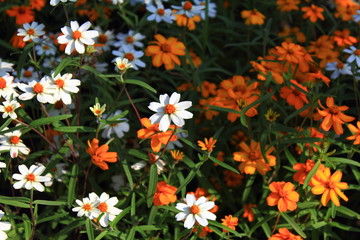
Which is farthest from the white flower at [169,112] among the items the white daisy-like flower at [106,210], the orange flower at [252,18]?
the orange flower at [252,18]

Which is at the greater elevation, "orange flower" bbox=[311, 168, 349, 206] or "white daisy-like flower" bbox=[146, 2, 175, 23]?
"white daisy-like flower" bbox=[146, 2, 175, 23]

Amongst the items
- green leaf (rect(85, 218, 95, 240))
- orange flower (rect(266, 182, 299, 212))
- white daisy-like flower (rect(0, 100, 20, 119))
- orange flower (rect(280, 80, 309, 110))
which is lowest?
orange flower (rect(266, 182, 299, 212))

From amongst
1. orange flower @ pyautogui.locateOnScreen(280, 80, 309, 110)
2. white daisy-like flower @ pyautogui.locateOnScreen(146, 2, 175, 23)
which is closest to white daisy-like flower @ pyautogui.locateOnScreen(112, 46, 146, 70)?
white daisy-like flower @ pyautogui.locateOnScreen(146, 2, 175, 23)

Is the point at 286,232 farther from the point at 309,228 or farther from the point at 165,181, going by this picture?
the point at 165,181

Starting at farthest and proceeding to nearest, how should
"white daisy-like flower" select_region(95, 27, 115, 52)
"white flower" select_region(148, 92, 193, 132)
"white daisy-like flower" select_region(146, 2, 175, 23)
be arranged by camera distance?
"white daisy-like flower" select_region(95, 27, 115, 52), "white daisy-like flower" select_region(146, 2, 175, 23), "white flower" select_region(148, 92, 193, 132)

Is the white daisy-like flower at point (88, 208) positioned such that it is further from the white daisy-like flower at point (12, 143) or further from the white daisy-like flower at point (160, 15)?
the white daisy-like flower at point (160, 15)

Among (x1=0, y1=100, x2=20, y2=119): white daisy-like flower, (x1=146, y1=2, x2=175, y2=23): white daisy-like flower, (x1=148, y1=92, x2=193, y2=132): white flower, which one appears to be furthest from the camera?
(x1=146, y1=2, x2=175, y2=23): white daisy-like flower

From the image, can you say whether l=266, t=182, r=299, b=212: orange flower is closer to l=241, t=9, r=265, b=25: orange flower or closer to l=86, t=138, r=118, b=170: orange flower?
l=86, t=138, r=118, b=170: orange flower

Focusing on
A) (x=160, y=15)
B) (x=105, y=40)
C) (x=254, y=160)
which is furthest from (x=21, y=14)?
(x=254, y=160)
